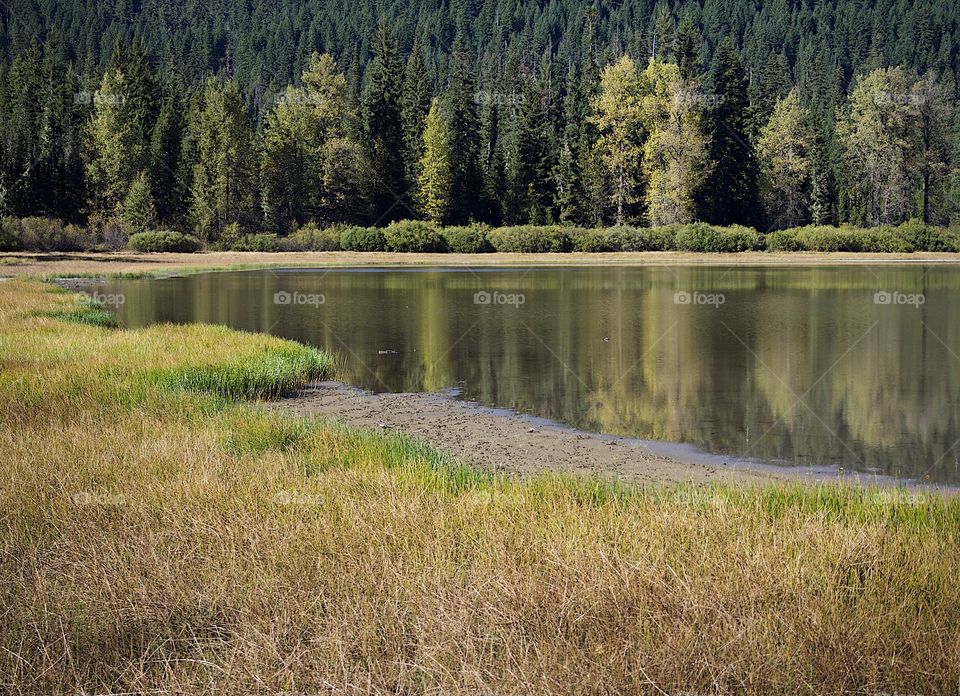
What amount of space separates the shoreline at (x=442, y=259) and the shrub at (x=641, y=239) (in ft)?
6.66

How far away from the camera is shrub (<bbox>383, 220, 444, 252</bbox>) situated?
67.1 m

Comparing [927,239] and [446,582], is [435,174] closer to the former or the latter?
[927,239]

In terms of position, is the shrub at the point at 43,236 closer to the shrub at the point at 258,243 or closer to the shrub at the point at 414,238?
the shrub at the point at 258,243

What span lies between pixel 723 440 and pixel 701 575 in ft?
21.0

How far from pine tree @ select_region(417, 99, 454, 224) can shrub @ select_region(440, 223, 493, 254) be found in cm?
1017

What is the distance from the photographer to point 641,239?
219ft

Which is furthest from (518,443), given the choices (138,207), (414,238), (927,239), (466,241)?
(138,207)

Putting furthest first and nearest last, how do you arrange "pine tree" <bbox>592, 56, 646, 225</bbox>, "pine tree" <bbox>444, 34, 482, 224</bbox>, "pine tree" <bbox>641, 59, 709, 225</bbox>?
"pine tree" <bbox>444, 34, 482, 224</bbox>
"pine tree" <bbox>592, 56, 646, 225</bbox>
"pine tree" <bbox>641, 59, 709, 225</bbox>

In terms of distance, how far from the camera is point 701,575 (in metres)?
5.32

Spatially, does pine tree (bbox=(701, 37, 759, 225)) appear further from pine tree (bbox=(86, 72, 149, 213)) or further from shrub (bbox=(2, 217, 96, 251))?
shrub (bbox=(2, 217, 96, 251))

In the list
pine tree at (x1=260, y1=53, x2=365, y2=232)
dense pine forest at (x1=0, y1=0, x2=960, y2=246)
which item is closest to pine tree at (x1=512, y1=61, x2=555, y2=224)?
dense pine forest at (x1=0, y1=0, x2=960, y2=246)

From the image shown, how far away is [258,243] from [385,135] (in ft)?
64.4

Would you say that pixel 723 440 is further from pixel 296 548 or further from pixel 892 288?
pixel 892 288

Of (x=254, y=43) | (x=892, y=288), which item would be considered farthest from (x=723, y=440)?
(x=254, y=43)
